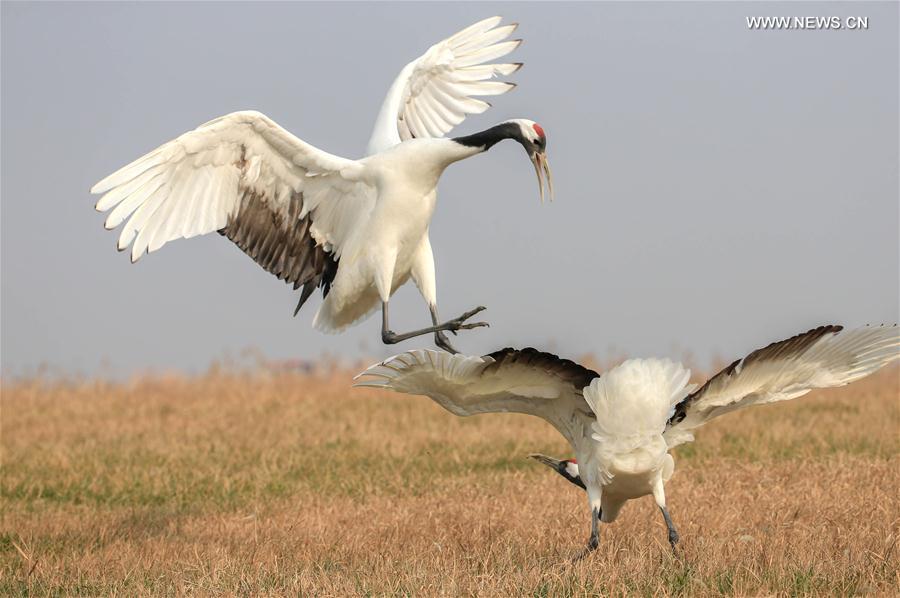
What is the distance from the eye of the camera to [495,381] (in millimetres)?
5105

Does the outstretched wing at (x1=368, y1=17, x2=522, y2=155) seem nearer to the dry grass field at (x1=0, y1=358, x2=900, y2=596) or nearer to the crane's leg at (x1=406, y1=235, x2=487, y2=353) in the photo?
the crane's leg at (x1=406, y1=235, x2=487, y2=353)

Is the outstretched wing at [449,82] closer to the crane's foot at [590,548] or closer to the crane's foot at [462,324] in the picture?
the crane's foot at [462,324]

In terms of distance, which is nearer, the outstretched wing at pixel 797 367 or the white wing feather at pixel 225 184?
the outstretched wing at pixel 797 367

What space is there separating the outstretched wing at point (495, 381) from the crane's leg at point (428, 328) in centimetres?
100

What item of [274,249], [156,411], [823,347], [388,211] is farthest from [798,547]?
[156,411]

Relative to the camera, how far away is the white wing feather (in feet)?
22.2

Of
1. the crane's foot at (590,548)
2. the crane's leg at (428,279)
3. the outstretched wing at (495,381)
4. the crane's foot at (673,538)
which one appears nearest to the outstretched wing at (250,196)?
the crane's leg at (428,279)

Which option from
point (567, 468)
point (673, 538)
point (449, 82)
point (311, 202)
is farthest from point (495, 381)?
point (449, 82)

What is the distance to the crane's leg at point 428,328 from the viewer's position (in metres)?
6.41

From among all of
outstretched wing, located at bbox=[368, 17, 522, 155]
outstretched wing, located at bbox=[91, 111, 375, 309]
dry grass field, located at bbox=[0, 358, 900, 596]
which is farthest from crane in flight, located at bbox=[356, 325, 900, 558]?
outstretched wing, located at bbox=[368, 17, 522, 155]

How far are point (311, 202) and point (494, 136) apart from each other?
Answer: 1.36 metres

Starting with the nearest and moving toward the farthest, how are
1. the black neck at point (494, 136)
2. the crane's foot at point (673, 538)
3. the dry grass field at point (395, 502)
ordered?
the dry grass field at point (395, 502)
the crane's foot at point (673, 538)
the black neck at point (494, 136)

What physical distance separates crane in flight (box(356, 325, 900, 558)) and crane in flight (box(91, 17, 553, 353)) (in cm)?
119

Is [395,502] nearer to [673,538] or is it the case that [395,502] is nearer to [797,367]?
[673,538]
